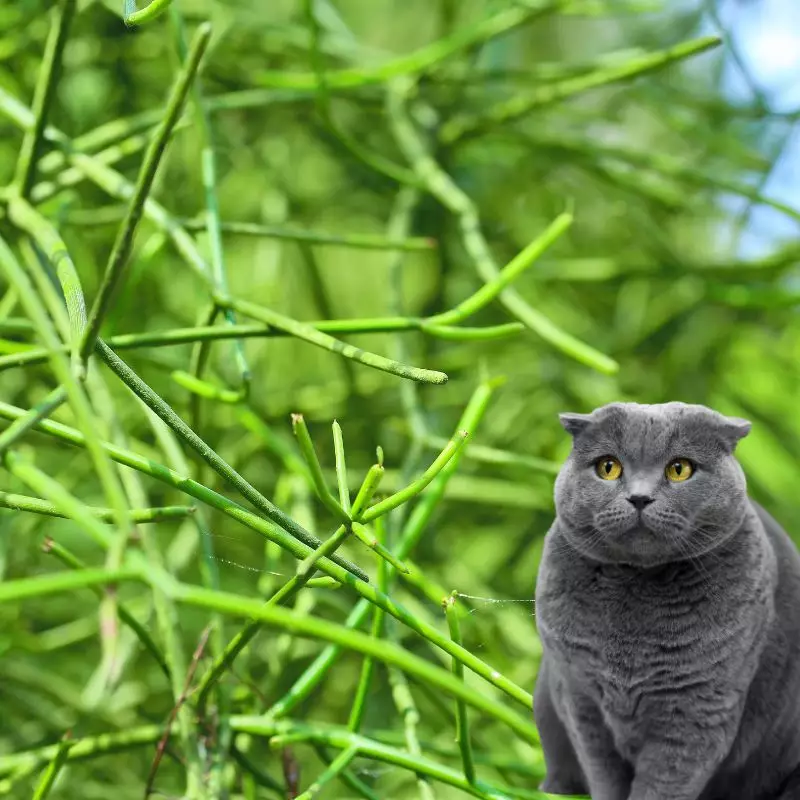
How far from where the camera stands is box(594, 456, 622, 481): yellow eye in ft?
0.87

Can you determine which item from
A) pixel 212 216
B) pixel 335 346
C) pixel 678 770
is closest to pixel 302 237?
pixel 212 216

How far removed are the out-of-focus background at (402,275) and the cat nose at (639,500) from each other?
0.15 meters

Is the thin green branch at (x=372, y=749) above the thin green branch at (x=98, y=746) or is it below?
above

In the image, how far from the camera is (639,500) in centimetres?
25

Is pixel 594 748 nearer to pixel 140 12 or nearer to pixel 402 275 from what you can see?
pixel 140 12

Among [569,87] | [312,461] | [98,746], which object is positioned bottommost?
[98,746]

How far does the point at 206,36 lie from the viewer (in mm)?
220

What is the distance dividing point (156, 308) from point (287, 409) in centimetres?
12

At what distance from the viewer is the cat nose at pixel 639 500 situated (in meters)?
0.25

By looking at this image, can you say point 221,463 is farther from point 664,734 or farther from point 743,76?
point 743,76

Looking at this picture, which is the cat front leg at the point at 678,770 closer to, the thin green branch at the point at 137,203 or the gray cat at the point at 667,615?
the gray cat at the point at 667,615

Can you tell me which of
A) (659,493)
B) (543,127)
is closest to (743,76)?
(543,127)

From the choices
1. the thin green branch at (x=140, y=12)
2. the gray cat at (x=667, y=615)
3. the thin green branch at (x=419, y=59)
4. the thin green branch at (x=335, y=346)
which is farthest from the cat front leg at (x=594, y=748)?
the thin green branch at (x=419, y=59)

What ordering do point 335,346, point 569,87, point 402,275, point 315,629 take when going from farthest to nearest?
point 402,275, point 569,87, point 335,346, point 315,629
